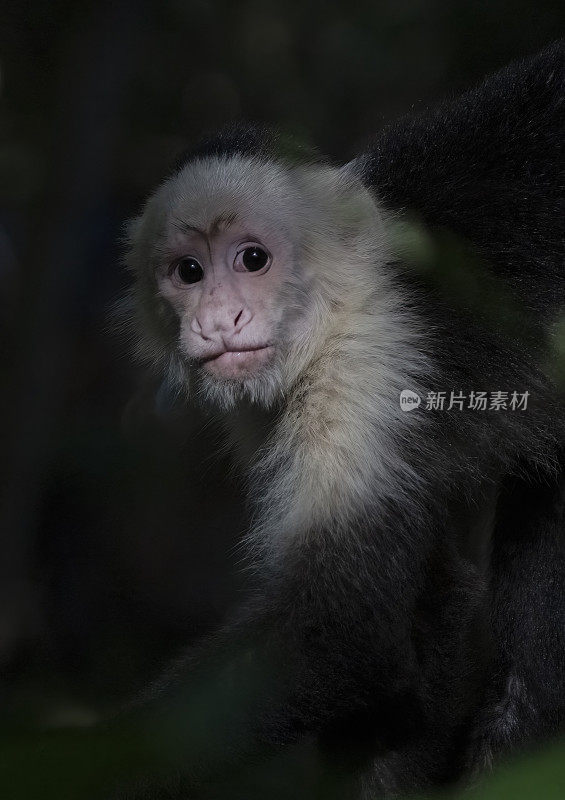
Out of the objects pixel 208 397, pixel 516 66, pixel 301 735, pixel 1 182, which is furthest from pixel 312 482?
pixel 516 66

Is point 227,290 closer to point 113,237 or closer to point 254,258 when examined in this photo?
point 254,258

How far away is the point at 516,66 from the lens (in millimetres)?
1439

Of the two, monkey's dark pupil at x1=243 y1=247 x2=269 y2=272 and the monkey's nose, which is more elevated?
monkey's dark pupil at x1=243 y1=247 x2=269 y2=272

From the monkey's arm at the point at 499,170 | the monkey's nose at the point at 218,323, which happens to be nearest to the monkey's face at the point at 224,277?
the monkey's nose at the point at 218,323

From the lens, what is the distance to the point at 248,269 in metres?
1.41

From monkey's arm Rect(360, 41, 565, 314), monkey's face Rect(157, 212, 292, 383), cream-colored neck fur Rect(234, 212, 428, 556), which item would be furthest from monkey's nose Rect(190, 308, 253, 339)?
monkey's arm Rect(360, 41, 565, 314)

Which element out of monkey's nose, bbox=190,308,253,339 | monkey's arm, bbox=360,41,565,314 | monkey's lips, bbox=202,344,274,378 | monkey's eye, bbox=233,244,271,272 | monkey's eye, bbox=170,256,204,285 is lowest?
monkey's lips, bbox=202,344,274,378

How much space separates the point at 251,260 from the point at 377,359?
0.27m

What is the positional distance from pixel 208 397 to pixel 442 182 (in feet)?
1.77

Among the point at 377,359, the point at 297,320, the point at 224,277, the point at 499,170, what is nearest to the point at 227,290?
the point at 224,277

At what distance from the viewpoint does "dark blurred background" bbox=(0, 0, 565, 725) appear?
50.9 inches

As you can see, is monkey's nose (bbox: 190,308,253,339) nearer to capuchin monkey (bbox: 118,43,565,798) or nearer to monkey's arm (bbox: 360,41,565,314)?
capuchin monkey (bbox: 118,43,565,798)

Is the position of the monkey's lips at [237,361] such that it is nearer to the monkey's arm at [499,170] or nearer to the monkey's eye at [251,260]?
the monkey's eye at [251,260]

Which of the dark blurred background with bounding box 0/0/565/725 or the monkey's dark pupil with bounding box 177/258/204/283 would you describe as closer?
the dark blurred background with bounding box 0/0/565/725
